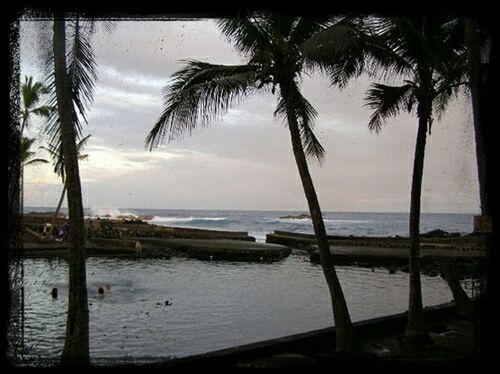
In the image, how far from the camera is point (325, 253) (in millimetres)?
8000

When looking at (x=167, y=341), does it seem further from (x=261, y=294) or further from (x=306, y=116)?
(x=261, y=294)

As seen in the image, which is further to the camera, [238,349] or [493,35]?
[238,349]

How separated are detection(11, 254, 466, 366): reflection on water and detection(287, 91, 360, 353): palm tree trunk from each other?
4182mm

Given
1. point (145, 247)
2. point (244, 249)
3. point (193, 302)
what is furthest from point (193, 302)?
point (145, 247)

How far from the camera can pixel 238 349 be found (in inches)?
281

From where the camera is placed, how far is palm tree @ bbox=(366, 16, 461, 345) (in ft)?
23.4

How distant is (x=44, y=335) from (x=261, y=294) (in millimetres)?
10030

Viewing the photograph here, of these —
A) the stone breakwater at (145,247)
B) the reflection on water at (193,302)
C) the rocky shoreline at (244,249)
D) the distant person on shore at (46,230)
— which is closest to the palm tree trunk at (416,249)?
the reflection on water at (193,302)

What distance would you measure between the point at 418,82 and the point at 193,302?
13.1 m

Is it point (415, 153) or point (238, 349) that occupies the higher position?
point (415, 153)

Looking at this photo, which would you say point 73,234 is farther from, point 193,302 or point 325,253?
point 193,302

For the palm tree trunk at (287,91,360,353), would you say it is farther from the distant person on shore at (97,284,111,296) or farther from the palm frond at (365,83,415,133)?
the distant person on shore at (97,284,111,296)

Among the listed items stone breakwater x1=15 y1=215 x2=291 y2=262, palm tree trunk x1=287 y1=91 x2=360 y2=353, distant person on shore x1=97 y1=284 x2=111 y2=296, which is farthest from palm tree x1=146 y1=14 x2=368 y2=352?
stone breakwater x1=15 y1=215 x2=291 y2=262

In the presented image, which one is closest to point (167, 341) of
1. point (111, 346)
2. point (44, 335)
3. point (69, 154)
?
point (111, 346)
